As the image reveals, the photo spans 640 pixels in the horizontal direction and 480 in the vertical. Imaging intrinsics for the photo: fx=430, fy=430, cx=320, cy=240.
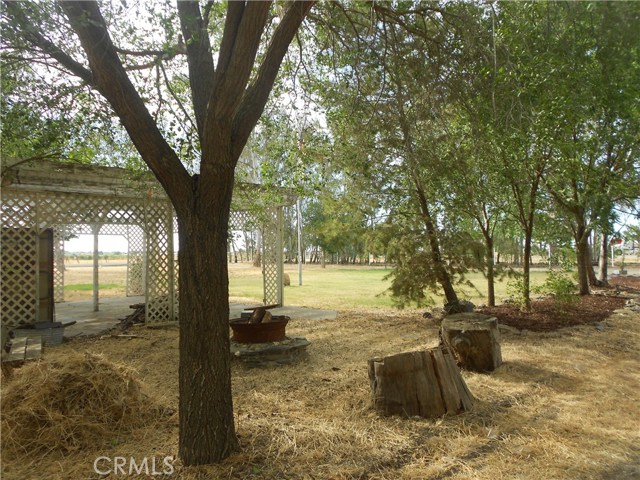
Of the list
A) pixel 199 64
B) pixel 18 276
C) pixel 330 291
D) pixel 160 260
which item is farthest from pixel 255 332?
pixel 330 291

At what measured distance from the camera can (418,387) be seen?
377 centimetres

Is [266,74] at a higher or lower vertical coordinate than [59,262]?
higher

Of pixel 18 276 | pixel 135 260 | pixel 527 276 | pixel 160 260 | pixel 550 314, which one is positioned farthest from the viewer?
pixel 135 260

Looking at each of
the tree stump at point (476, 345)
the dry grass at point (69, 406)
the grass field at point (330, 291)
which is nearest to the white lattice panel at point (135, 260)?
the grass field at point (330, 291)

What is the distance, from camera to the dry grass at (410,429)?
2826 millimetres

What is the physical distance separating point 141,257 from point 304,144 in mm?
11145

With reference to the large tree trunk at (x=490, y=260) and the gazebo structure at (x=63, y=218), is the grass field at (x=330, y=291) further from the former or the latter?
the gazebo structure at (x=63, y=218)

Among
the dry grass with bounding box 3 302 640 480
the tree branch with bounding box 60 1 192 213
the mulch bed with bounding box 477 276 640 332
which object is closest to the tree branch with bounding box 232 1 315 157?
the tree branch with bounding box 60 1 192 213

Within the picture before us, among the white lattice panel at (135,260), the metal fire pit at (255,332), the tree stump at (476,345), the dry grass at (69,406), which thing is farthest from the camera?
the white lattice panel at (135,260)

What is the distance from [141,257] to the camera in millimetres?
15977

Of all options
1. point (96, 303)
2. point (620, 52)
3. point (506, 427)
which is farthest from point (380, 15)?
point (96, 303)

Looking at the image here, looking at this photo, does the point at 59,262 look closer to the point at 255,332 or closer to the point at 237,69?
the point at 255,332

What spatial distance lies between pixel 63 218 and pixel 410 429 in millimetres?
8081

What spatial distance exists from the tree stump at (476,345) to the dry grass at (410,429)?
0.67ft
